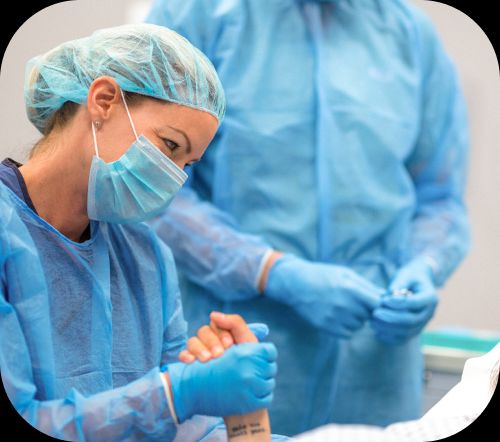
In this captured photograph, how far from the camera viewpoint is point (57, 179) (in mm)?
1201

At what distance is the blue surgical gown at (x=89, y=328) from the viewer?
112 cm

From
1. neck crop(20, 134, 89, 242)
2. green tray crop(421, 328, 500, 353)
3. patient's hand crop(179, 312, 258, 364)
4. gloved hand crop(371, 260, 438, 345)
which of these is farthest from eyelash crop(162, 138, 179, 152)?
green tray crop(421, 328, 500, 353)

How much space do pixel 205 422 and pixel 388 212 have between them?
647mm

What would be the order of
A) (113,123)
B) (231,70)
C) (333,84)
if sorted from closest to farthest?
(113,123), (231,70), (333,84)

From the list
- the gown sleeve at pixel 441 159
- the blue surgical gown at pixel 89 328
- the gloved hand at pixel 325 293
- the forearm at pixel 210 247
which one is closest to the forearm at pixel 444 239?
the gown sleeve at pixel 441 159

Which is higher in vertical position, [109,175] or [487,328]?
[109,175]

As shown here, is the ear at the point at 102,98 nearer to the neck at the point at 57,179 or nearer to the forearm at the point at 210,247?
the neck at the point at 57,179

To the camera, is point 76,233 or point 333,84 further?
point 333,84

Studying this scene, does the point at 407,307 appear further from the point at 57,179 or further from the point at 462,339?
the point at 57,179

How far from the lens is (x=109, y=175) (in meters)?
1.18

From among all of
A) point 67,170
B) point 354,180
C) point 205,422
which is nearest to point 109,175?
point 67,170

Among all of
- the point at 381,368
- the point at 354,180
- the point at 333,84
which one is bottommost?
the point at 381,368

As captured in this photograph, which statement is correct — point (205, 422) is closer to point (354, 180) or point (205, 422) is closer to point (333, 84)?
point (354, 180)

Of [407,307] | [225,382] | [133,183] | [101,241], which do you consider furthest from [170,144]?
[407,307]
